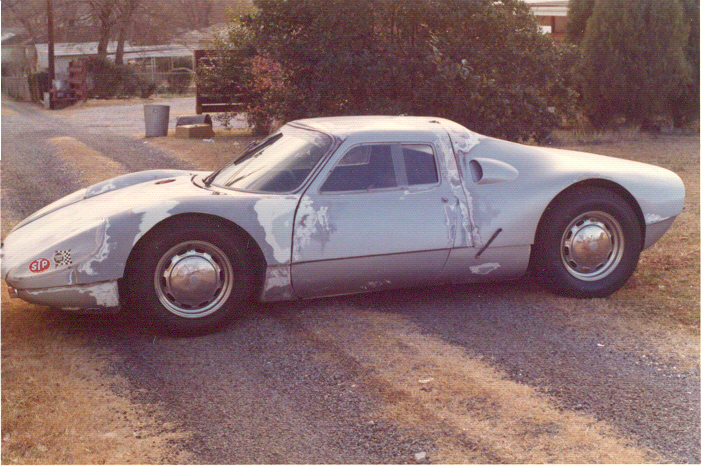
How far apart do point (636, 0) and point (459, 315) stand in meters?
13.2

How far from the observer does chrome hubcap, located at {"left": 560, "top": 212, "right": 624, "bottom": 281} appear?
5.15 meters

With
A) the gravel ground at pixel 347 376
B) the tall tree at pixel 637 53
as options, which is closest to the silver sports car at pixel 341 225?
the gravel ground at pixel 347 376

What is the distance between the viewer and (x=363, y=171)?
4871 mm

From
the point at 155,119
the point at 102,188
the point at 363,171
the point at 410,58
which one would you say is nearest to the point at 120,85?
the point at 155,119

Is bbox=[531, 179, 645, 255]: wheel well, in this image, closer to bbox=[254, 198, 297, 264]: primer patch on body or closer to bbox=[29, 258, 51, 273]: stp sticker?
bbox=[254, 198, 297, 264]: primer patch on body

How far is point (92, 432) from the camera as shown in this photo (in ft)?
10.7

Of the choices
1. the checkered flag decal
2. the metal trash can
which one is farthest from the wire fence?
the checkered flag decal

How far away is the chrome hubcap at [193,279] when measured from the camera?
14.4 ft

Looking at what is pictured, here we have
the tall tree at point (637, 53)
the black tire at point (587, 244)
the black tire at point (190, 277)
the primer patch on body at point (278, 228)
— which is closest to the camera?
the black tire at point (190, 277)

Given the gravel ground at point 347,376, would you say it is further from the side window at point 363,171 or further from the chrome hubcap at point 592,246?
the side window at point 363,171

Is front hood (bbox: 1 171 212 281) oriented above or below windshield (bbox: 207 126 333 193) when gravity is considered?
below

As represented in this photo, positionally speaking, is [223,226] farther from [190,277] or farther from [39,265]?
[39,265]

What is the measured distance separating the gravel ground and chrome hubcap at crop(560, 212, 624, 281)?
1.33ft

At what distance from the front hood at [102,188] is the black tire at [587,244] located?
9.08 ft
